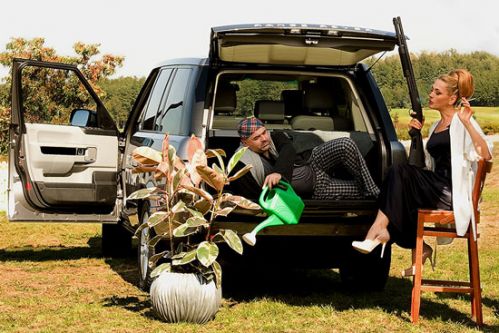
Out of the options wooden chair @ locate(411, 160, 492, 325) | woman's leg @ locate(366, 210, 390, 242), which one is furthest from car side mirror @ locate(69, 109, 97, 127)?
wooden chair @ locate(411, 160, 492, 325)

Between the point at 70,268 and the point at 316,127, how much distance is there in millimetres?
2772

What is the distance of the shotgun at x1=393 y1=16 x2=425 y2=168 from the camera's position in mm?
6262

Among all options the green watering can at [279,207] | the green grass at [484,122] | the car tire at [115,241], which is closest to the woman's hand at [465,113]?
the green watering can at [279,207]

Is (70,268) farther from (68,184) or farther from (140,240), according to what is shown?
(140,240)

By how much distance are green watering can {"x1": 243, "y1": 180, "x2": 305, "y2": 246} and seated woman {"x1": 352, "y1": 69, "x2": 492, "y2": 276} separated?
46 cm

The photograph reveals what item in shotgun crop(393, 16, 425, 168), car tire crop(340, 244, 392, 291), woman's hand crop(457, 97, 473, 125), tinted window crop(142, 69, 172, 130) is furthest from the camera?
tinted window crop(142, 69, 172, 130)

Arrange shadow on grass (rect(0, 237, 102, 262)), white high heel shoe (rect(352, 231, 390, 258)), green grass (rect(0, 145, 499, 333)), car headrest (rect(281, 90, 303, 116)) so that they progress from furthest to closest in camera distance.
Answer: shadow on grass (rect(0, 237, 102, 262))
car headrest (rect(281, 90, 303, 116))
white high heel shoe (rect(352, 231, 390, 258))
green grass (rect(0, 145, 499, 333))

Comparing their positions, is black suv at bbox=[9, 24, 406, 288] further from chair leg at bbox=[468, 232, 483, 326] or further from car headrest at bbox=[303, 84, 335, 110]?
chair leg at bbox=[468, 232, 483, 326]

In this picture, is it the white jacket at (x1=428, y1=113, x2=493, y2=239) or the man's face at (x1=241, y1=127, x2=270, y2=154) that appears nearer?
the white jacket at (x1=428, y1=113, x2=493, y2=239)

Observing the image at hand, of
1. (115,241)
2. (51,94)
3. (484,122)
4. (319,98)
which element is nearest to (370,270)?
(319,98)

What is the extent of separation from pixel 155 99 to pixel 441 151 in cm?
260

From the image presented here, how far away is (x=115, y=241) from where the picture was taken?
9.58m

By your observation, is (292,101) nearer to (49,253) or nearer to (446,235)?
(446,235)

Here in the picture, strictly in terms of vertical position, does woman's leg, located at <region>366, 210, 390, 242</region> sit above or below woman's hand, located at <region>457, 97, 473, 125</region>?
below
